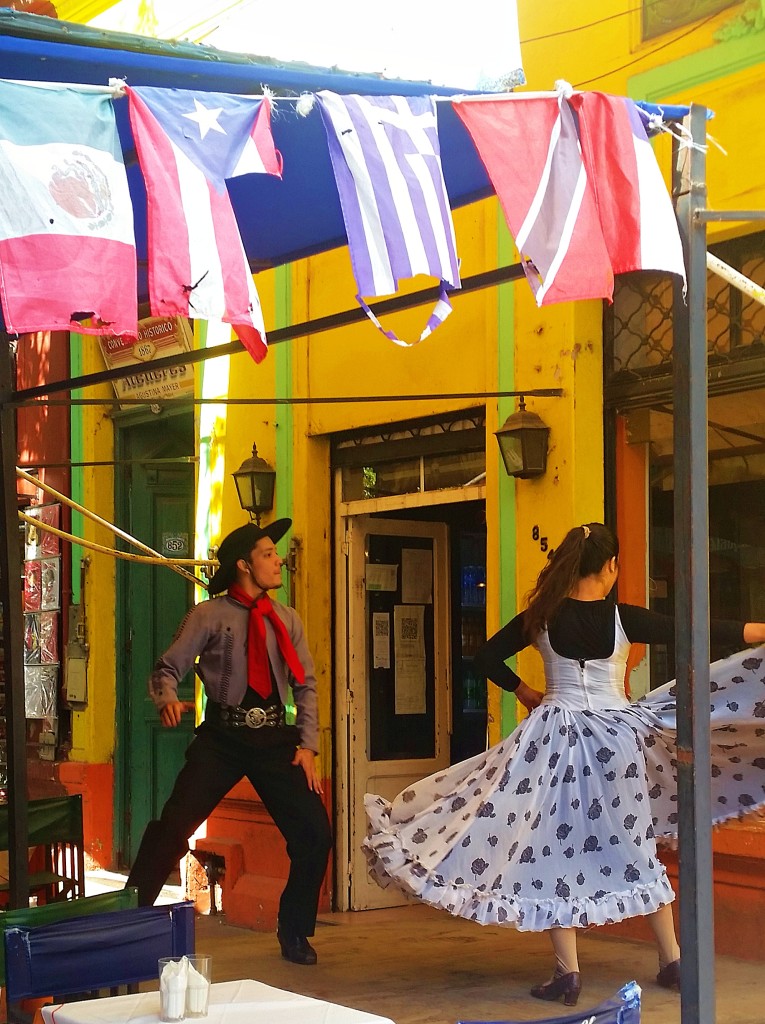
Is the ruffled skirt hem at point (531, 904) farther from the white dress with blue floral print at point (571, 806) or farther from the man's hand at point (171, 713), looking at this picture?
the man's hand at point (171, 713)

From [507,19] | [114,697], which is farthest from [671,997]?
[114,697]

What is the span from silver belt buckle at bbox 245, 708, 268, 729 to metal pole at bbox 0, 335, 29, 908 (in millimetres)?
1126

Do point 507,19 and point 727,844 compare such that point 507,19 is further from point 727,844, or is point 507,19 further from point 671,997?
point 671,997

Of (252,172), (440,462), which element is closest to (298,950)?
(440,462)

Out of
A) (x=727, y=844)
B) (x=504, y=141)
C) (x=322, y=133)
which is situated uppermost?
(x=322, y=133)

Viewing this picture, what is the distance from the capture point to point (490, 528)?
7754 mm

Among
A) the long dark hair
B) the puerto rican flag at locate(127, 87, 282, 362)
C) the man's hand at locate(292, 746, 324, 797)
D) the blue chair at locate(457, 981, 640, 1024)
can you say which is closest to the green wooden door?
the man's hand at locate(292, 746, 324, 797)

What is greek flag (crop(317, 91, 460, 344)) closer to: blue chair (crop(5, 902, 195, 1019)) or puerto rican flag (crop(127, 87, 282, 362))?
puerto rican flag (crop(127, 87, 282, 362))

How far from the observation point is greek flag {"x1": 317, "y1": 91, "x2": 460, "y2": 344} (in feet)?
13.6

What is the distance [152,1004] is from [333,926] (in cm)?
478

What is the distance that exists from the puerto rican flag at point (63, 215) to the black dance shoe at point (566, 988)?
132 inches

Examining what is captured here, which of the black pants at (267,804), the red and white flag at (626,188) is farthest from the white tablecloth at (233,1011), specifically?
the black pants at (267,804)

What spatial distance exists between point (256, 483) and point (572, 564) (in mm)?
3464

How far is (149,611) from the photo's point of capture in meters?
11.1
